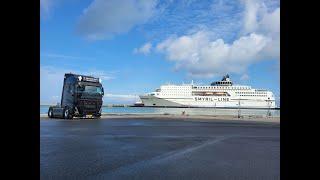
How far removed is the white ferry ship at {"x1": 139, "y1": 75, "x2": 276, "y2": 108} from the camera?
11225cm

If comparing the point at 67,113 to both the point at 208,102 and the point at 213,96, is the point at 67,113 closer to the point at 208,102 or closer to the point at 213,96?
the point at 208,102

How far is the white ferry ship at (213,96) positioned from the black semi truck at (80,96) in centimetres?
7973

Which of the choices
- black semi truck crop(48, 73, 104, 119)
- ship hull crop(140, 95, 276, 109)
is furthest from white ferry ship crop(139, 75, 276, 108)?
black semi truck crop(48, 73, 104, 119)

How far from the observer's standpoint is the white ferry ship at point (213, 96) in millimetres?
112250

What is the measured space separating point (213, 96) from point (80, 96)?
82.9m

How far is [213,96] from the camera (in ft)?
368

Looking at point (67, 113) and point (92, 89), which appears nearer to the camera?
point (92, 89)

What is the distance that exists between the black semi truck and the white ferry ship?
3139 inches

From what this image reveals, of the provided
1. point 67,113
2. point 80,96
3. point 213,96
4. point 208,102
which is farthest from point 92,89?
point 213,96

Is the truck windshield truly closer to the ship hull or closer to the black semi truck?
the black semi truck

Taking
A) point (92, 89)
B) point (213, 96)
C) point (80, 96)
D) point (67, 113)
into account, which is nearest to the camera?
point (80, 96)
